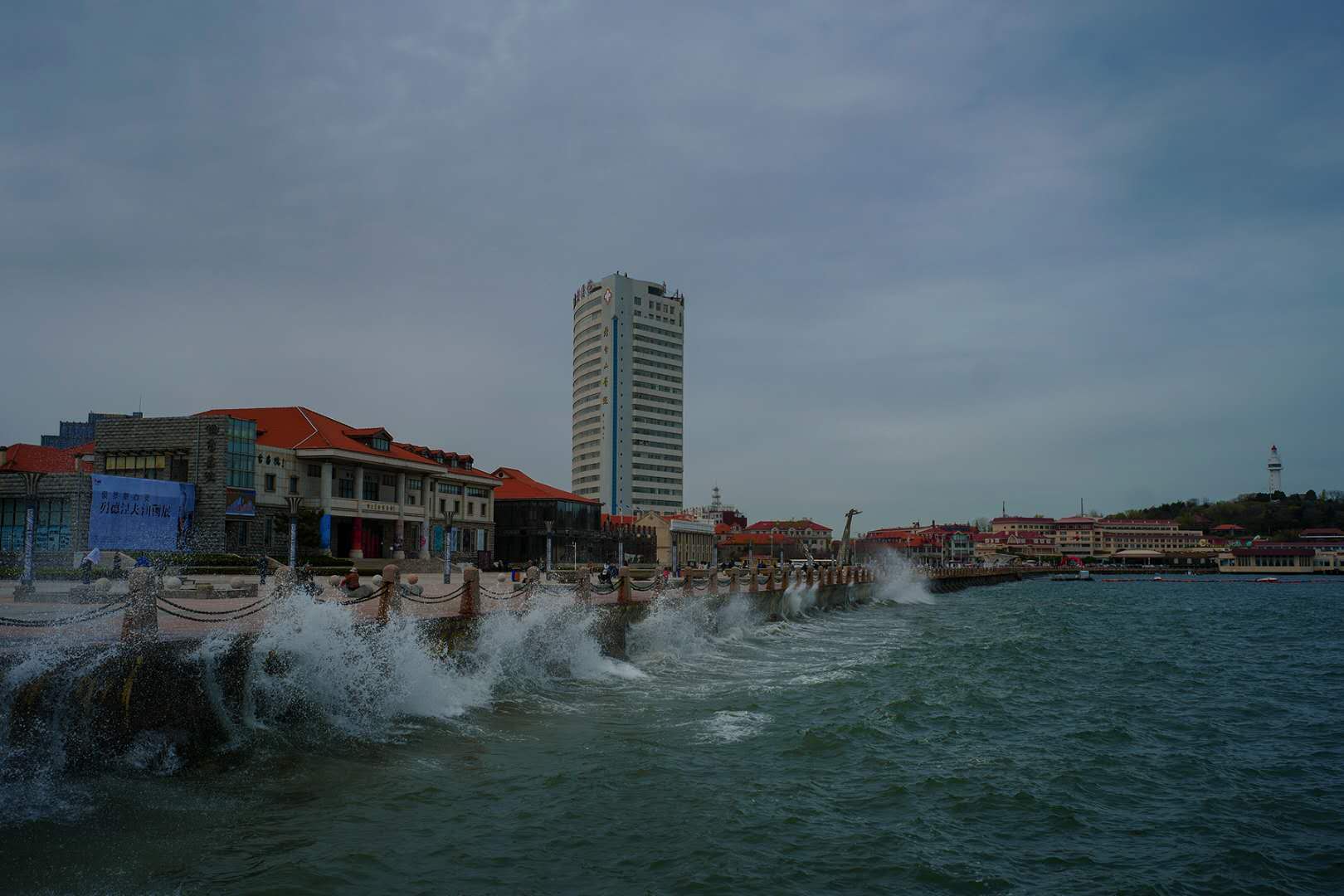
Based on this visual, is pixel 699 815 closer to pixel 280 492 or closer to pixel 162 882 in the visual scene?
pixel 162 882

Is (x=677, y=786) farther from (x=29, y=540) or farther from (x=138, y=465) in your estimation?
(x=138, y=465)

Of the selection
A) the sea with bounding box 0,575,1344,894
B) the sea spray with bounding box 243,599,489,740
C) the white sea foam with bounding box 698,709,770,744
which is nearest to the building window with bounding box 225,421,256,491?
the sea with bounding box 0,575,1344,894

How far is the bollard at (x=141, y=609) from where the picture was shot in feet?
38.5

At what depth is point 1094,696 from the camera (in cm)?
1930

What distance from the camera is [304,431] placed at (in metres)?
57.8

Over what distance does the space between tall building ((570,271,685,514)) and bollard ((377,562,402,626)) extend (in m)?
136

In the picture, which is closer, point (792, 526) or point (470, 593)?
point (470, 593)

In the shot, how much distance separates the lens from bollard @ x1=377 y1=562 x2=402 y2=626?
16.4 m

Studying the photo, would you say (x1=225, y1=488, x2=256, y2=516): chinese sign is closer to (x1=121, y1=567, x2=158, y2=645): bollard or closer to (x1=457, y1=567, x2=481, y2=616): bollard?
(x1=457, y1=567, x2=481, y2=616): bollard

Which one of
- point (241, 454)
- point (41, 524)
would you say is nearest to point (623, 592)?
point (241, 454)

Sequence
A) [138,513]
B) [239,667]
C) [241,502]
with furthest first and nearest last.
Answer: [241,502], [138,513], [239,667]

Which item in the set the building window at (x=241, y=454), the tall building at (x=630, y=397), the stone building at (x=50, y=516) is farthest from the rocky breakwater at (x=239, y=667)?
the tall building at (x=630, y=397)

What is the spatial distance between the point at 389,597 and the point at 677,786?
790cm

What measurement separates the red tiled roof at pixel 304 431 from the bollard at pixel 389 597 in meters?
42.3
